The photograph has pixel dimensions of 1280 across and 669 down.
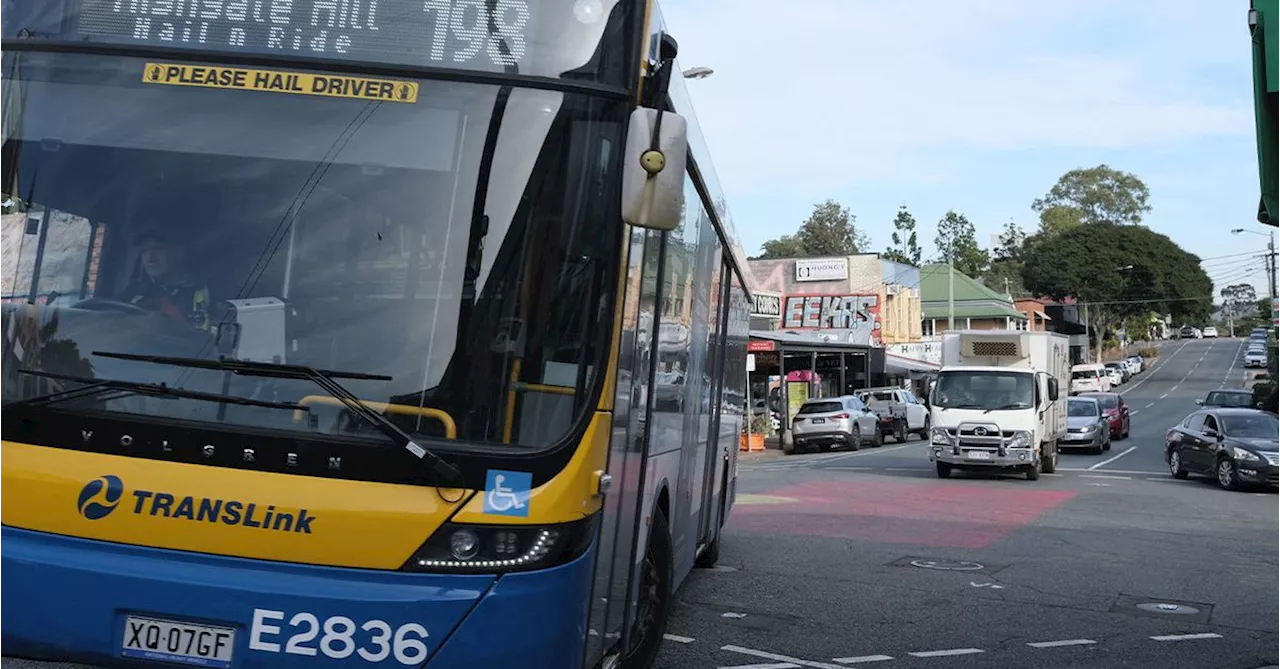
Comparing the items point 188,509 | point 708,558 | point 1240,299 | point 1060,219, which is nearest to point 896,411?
point 708,558

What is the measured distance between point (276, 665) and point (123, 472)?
0.83 metres

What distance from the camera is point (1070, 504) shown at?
59.6ft

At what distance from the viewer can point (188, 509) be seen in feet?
13.5

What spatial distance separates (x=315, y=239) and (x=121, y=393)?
2.72 feet

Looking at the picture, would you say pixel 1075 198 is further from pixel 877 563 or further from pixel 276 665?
pixel 276 665

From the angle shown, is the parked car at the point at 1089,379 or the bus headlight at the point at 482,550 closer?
the bus headlight at the point at 482,550

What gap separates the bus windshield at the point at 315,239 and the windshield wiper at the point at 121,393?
3 cm

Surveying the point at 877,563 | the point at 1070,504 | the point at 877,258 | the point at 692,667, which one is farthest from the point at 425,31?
the point at 877,258

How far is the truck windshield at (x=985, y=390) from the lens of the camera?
Answer: 2308 centimetres

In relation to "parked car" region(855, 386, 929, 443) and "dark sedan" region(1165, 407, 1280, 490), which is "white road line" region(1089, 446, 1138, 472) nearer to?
"dark sedan" region(1165, 407, 1280, 490)

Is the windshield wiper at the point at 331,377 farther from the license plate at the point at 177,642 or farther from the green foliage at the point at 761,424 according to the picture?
the green foliage at the point at 761,424

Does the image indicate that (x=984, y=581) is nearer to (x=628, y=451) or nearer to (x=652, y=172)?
(x=628, y=451)

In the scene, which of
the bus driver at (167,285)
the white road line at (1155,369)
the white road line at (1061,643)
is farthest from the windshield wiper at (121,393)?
the white road line at (1155,369)

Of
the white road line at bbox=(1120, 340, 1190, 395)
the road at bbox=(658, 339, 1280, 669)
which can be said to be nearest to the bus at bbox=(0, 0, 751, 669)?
the road at bbox=(658, 339, 1280, 669)
